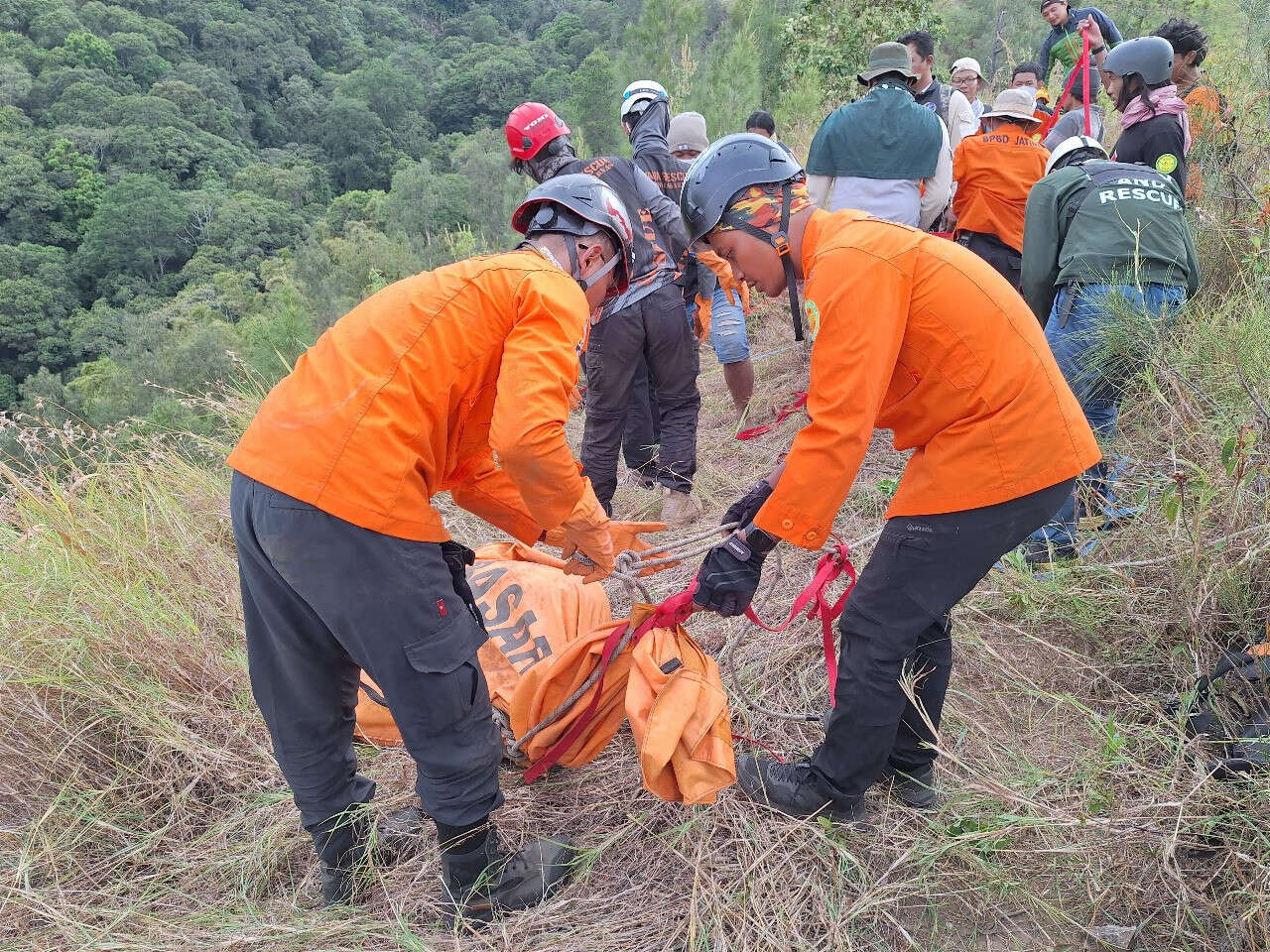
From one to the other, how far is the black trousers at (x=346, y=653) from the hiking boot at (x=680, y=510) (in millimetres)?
2235

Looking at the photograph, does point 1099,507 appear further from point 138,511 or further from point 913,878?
point 138,511

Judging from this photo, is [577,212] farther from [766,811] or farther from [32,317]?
[32,317]

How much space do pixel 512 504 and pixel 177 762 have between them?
4.82 ft

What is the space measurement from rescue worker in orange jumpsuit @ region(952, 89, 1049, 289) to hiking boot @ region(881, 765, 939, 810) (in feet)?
10.1

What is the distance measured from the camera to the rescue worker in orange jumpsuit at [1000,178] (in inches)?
172

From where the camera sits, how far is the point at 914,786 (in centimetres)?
231

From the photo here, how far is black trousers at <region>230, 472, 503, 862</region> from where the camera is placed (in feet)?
5.92

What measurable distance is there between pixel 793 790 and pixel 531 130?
3112 millimetres

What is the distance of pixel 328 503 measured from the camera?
1.78 m

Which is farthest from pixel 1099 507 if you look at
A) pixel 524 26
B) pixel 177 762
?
pixel 524 26

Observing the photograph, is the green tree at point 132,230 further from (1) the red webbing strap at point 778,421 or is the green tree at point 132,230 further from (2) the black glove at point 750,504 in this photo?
(2) the black glove at point 750,504

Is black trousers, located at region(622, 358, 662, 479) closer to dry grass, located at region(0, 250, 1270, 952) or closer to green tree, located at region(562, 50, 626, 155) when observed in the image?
dry grass, located at region(0, 250, 1270, 952)

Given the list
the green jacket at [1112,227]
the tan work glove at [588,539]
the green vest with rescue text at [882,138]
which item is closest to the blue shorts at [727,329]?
the green vest with rescue text at [882,138]

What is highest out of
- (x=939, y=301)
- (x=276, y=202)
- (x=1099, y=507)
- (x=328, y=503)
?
(x=939, y=301)
